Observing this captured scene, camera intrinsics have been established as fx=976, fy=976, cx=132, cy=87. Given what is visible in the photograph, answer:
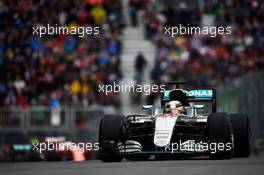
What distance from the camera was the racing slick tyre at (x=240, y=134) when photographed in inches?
621

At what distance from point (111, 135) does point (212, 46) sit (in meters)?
15.6

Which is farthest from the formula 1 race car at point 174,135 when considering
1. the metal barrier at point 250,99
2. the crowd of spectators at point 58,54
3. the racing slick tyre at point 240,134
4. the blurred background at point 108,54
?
the crowd of spectators at point 58,54

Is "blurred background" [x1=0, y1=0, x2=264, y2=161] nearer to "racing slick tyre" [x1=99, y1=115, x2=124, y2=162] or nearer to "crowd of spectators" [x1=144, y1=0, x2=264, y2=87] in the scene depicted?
"crowd of spectators" [x1=144, y1=0, x2=264, y2=87]

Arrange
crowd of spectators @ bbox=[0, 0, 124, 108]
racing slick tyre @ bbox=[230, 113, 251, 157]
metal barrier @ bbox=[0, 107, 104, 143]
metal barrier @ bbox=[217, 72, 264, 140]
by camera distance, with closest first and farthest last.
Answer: racing slick tyre @ bbox=[230, 113, 251, 157], metal barrier @ bbox=[217, 72, 264, 140], metal barrier @ bbox=[0, 107, 104, 143], crowd of spectators @ bbox=[0, 0, 124, 108]

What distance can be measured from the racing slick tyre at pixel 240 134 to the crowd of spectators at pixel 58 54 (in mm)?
11910

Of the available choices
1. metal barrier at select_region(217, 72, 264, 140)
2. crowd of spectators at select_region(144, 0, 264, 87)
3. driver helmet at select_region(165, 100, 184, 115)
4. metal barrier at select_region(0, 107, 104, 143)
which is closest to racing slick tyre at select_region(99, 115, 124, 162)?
driver helmet at select_region(165, 100, 184, 115)

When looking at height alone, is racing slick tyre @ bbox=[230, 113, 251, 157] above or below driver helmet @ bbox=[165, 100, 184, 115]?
below

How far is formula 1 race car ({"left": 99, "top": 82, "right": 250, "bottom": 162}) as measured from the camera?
14.7m

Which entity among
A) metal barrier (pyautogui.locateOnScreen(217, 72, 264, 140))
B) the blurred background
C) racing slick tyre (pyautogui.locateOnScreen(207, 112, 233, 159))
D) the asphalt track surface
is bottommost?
the asphalt track surface

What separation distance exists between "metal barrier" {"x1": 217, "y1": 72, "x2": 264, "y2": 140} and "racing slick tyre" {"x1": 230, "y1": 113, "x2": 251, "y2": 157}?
4.40m

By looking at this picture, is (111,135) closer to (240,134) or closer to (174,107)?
(174,107)

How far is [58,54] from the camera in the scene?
3062cm

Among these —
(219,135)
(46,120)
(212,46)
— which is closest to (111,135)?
(219,135)

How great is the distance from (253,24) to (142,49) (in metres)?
3.69
